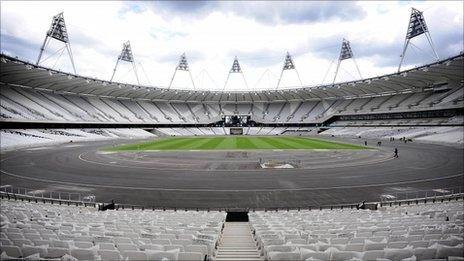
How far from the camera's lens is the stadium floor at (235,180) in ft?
67.8

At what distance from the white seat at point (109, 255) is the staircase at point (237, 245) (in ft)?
7.86

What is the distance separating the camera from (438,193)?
69.1 feet

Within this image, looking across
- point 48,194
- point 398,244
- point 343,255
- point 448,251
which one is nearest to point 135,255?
point 343,255

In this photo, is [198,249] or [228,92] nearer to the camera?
[198,249]

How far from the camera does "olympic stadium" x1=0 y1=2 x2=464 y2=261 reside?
7875 mm

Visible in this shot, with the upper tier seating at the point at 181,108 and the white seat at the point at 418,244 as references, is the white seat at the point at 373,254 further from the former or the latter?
the upper tier seating at the point at 181,108

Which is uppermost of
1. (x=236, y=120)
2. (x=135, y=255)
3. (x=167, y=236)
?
(x=236, y=120)

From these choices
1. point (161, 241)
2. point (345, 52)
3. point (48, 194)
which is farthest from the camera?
point (345, 52)

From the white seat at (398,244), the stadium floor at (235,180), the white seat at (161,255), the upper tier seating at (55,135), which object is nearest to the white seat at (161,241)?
the white seat at (161,255)

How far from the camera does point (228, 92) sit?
11831cm

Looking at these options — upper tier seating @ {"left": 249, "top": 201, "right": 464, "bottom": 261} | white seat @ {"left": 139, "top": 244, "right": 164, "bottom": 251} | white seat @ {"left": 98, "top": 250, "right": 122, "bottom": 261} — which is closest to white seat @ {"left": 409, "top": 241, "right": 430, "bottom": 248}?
upper tier seating @ {"left": 249, "top": 201, "right": 464, "bottom": 261}

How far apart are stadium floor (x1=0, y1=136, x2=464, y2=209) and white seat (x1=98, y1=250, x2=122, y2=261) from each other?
1245cm

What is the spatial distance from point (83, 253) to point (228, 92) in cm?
11293

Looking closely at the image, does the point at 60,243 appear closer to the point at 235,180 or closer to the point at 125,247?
the point at 125,247
